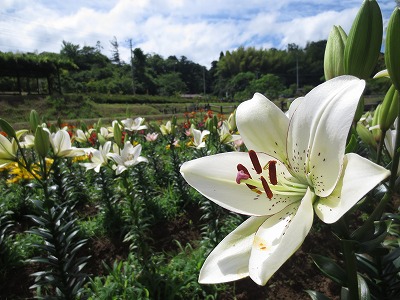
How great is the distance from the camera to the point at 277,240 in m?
0.49

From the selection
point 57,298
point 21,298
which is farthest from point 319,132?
point 21,298

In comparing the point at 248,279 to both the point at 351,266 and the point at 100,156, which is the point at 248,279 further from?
the point at 351,266

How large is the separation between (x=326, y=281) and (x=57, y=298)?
65.7 inches

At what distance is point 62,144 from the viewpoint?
73.5 inches

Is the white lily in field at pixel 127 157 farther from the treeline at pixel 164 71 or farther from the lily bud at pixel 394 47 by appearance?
the treeline at pixel 164 71

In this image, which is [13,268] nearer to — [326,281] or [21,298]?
[21,298]

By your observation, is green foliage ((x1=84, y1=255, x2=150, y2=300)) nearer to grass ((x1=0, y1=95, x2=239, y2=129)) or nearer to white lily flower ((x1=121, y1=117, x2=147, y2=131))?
white lily flower ((x1=121, y1=117, x2=147, y2=131))

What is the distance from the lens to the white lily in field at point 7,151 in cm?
153

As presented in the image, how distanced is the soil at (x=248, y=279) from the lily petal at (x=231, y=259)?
1.47 metres

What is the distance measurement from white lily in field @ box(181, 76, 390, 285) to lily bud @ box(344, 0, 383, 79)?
9 cm

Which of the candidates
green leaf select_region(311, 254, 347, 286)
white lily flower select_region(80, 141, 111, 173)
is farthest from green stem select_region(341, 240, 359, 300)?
white lily flower select_region(80, 141, 111, 173)

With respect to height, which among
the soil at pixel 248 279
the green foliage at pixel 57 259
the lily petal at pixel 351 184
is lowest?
the soil at pixel 248 279

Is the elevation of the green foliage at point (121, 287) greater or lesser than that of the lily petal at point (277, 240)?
lesser

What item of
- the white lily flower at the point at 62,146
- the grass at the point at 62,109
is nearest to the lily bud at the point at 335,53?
the white lily flower at the point at 62,146
